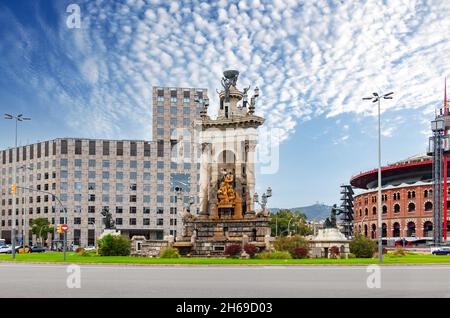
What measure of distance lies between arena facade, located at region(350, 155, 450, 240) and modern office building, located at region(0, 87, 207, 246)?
3897cm

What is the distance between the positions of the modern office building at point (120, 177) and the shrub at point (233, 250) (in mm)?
67334

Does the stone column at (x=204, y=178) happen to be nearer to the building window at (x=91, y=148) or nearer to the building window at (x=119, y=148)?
the building window at (x=119, y=148)

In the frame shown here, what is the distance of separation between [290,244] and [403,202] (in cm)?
7363

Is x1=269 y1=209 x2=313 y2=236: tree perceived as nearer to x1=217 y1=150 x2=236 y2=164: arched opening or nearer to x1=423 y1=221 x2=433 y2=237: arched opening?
x1=423 y1=221 x2=433 y2=237: arched opening

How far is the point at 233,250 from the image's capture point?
4162 centimetres

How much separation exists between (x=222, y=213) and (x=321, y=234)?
1060 cm

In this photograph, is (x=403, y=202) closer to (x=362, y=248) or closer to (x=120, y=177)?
(x=120, y=177)

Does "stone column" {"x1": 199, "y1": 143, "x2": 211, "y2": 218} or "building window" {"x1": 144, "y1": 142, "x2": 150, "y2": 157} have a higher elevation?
"building window" {"x1": 144, "y1": 142, "x2": 150, "y2": 157}

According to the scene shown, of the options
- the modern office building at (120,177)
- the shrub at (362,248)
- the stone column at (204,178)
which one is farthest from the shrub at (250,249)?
the modern office building at (120,177)

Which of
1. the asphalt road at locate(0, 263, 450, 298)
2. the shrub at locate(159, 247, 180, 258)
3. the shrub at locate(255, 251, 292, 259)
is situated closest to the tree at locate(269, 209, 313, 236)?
the shrub at locate(159, 247, 180, 258)

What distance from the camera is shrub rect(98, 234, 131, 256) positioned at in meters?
47.8

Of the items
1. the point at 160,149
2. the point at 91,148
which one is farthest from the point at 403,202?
the point at 91,148

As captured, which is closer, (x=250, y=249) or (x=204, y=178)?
(x=250, y=249)
